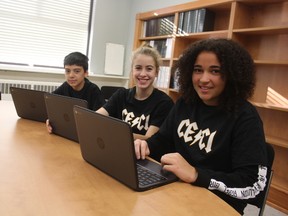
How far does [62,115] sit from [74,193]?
599mm

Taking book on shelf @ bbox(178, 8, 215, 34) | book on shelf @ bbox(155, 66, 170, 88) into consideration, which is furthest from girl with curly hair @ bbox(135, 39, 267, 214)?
book on shelf @ bbox(155, 66, 170, 88)

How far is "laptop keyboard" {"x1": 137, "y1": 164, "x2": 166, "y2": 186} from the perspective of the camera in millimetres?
830

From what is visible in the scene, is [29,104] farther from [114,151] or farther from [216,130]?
[216,130]

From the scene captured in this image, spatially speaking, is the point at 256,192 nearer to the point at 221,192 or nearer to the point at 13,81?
the point at 221,192

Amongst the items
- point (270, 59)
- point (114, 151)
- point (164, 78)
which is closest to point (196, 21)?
point (164, 78)

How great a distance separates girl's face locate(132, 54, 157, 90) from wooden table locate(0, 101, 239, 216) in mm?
806

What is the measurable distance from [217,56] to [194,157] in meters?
0.42

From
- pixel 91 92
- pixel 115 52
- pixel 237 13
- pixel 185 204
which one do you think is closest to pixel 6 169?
pixel 185 204

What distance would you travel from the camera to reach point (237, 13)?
2.69 metres

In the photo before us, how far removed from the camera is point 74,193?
73cm

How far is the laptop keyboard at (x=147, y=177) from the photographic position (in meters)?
0.83

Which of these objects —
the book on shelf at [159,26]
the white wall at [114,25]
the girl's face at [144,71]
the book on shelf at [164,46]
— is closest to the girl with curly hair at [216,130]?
the girl's face at [144,71]

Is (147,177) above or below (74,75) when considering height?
below

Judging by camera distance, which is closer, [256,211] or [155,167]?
[155,167]
